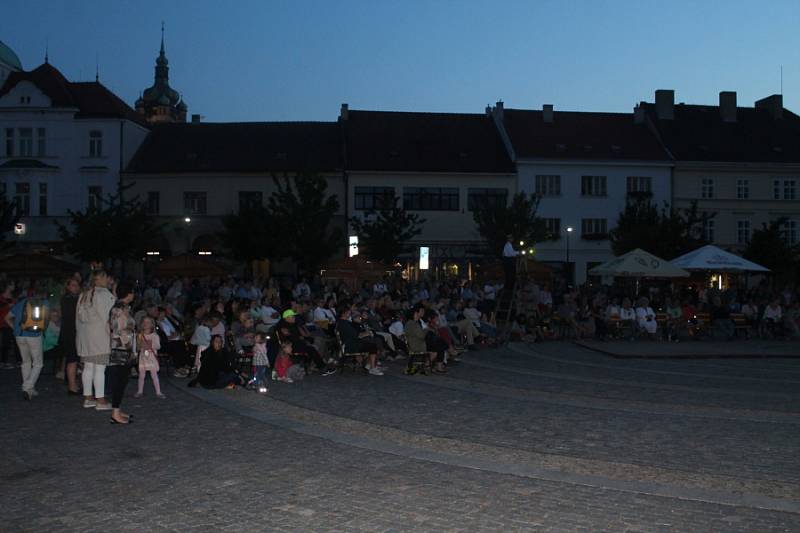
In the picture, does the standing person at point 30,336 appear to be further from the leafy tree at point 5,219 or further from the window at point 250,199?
the window at point 250,199

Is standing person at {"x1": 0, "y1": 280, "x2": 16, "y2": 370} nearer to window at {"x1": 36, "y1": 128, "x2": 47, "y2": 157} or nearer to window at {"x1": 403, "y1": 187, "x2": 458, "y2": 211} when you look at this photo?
window at {"x1": 403, "y1": 187, "x2": 458, "y2": 211}

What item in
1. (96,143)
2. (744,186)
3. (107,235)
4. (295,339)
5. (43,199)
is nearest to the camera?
(295,339)

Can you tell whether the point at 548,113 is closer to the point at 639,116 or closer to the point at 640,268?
the point at 639,116

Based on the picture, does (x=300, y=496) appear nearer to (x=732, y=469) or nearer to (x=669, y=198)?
(x=732, y=469)

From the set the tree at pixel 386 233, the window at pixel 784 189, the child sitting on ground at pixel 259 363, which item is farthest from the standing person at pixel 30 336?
the window at pixel 784 189

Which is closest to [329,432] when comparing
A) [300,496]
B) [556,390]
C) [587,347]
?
[300,496]

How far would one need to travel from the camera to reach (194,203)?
52750 millimetres

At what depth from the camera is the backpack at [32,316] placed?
13.2 m

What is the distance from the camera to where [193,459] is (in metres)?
9.11

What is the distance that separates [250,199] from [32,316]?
35.3 metres

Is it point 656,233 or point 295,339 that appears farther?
point 656,233

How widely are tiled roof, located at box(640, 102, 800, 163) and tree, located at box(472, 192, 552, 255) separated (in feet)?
40.3

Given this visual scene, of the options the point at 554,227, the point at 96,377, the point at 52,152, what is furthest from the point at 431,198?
the point at 96,377

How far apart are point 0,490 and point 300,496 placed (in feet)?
8.58
